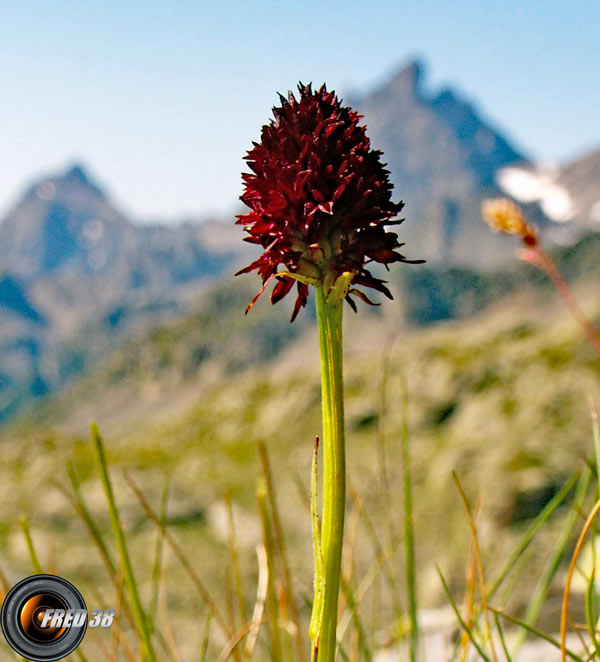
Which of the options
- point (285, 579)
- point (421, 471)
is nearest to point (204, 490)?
point (421, 471)

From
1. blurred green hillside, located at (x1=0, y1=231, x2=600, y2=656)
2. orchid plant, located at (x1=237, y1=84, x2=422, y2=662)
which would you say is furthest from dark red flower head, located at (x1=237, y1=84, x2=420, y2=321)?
blurred green hillside, located at (x1=0, y1=231, x2=600, y2=656)

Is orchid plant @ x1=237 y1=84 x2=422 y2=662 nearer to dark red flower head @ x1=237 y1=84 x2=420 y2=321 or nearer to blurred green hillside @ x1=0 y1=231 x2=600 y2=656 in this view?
dark red flower head @ x1=237 y1=84 x2=420 y2=321

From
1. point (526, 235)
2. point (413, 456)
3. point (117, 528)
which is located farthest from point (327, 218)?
point (413, 456)

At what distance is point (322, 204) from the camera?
147 cm

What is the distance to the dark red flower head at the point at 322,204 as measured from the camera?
1500 mm

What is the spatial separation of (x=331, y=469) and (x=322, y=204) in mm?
595

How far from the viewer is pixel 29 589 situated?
1.57m

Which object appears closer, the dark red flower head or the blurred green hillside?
the dark red flower head

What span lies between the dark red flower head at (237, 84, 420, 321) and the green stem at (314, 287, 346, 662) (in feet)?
0.28

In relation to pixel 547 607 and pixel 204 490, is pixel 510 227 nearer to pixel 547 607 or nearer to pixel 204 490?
pixel 547 607

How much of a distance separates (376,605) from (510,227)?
72.2 inches

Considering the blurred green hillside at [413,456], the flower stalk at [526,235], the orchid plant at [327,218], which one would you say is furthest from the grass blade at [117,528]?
the blurred green hillside at [413,456]

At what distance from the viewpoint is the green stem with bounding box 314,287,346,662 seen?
141 cm

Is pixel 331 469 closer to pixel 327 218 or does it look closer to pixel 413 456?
pixel 327 218
